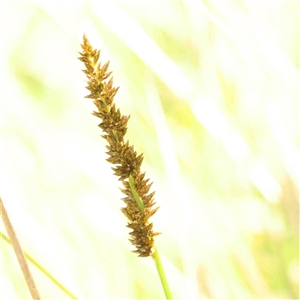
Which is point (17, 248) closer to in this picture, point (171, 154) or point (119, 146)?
point (119, 146)

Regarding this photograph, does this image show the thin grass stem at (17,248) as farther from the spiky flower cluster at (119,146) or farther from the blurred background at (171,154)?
the blurred background at (171,154)

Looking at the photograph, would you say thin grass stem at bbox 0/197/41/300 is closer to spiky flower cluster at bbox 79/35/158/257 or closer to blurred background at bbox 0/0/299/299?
spiky flower cluster at bbox 79/35/158/257

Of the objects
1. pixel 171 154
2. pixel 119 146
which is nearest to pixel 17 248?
pixel 119 146

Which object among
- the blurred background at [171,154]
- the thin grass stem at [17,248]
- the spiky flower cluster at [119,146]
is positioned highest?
the blurred background at [171,154]

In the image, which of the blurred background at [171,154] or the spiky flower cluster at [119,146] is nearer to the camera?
the spiky flower cluster at [119,146]

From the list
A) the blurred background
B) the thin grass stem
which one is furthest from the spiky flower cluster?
the blurred background

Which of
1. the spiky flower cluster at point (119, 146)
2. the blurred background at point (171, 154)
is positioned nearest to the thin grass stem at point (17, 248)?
the spiky flower cluster at point (119, 146)
